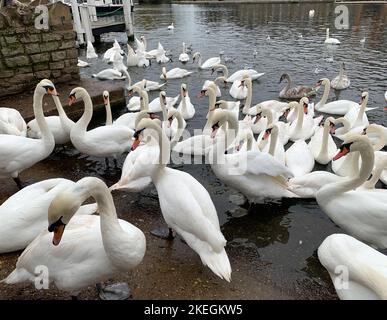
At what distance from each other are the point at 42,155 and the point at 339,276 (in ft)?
16.3

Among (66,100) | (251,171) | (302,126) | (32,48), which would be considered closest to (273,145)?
(251,171)

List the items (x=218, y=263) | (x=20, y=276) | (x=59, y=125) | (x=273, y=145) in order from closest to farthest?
(x=20, y=276) → (x=218, y=263) → (x=273, y=145) → (x=59, y=125)

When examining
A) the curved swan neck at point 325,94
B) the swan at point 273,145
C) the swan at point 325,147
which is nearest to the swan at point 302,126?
the swan at point 325,147

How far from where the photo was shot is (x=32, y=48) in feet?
32.7

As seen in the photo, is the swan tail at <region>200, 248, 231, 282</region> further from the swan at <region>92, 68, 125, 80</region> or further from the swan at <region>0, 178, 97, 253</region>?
the swan at <region>92, 68, 125, 80</region>

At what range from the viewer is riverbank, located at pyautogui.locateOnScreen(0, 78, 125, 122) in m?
8.80

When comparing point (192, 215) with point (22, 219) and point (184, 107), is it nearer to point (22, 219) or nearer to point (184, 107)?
point (22, 219)

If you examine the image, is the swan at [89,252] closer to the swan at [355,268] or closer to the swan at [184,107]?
the swan at [355,268]

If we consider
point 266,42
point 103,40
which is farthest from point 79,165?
point 103,40

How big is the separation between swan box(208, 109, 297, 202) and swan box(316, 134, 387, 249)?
3.15 ft

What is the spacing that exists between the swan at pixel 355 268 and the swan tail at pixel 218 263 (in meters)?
1.07

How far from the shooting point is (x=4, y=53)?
30.8 feet

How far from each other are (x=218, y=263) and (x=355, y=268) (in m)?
1.51

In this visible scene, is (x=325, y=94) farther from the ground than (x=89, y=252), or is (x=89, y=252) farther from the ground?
(x=89, y=252)
